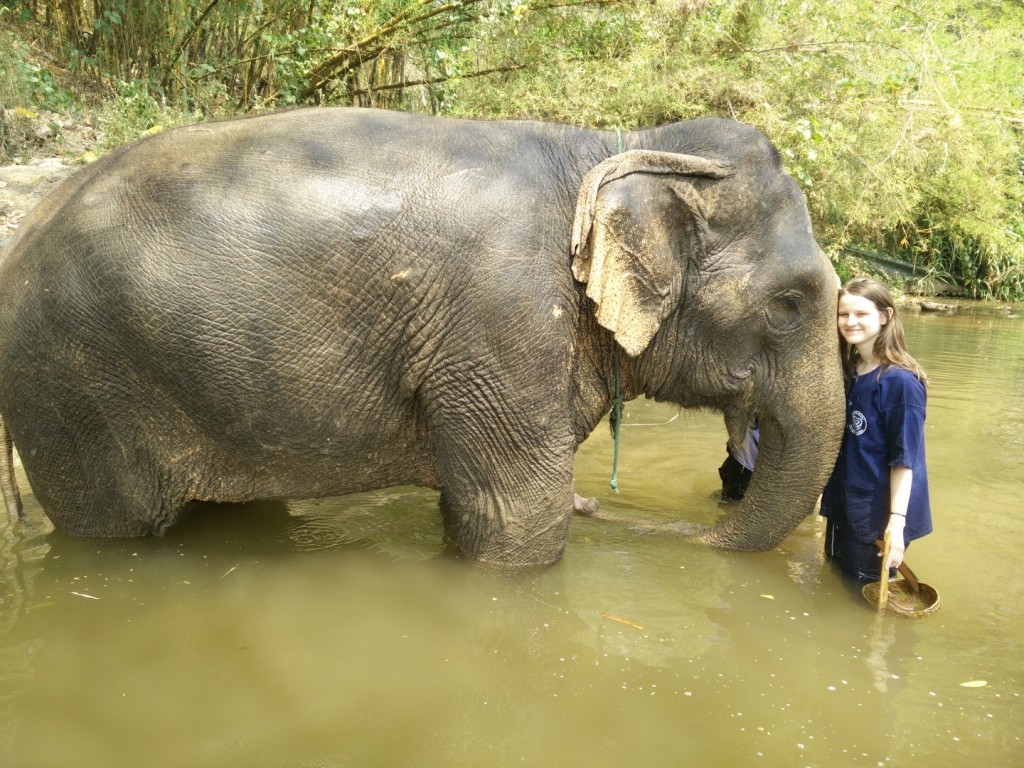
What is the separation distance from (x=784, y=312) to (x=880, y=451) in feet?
2.37

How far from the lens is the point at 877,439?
375 centimetres

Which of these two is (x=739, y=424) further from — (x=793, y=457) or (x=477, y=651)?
(x=477, y=651)

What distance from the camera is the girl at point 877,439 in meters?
3.57

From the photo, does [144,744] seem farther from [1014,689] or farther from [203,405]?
[1014,689]

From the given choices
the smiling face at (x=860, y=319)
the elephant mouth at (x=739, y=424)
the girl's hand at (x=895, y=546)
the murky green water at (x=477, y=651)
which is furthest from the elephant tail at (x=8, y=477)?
the girl's hand at (x=895, y=546)

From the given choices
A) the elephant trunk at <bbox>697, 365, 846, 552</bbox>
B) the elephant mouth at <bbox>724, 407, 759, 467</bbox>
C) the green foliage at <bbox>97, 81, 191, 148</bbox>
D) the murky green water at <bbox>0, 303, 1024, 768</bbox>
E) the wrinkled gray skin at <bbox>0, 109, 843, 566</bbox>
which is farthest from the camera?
the green foliage at <bbox>97, 81, 191, 148</bbox>

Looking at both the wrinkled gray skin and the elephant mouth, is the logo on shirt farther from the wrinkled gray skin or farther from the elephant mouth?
the elephant mouth

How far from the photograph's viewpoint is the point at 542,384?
353 centimetres

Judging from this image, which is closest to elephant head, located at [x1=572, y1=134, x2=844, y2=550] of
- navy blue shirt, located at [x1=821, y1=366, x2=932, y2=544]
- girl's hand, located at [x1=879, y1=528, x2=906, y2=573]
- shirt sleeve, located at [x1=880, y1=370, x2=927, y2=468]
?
navy blue shirt, located at [x1=821, y1=366, x2=932, y2=544]

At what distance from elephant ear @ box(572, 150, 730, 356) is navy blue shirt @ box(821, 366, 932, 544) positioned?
0.96m

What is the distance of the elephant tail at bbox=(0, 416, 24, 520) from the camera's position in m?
3.96

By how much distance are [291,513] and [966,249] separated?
628 inches

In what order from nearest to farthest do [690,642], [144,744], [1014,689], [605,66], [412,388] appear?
[144,744]
[1014,689]
[690,642]
[412,388]
[605,66]

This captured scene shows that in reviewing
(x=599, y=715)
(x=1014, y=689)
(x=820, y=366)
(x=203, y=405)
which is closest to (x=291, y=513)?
(x=203, y=405)
